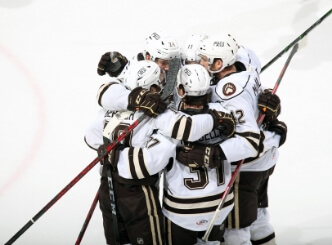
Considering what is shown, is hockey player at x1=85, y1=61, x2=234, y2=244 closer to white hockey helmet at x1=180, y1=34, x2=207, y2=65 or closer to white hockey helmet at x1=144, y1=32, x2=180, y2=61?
white hockey helmet at x1=144, y1=32, x2=180, y2=61

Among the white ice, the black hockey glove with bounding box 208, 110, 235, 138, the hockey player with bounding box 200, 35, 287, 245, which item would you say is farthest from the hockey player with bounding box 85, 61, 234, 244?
the white ice

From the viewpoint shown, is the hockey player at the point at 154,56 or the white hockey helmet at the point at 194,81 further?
the hockey player at the point at 154,56

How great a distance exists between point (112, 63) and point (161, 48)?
28cm

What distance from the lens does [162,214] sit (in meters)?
3.00

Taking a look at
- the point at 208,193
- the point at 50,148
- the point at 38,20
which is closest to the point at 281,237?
the point at 208,193

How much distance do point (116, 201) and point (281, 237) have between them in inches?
52.1

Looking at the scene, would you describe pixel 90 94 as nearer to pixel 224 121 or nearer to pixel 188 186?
pixel 188 186

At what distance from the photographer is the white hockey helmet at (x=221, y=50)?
3.10 metres

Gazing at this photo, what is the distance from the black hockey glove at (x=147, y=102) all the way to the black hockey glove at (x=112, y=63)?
2.16 feet

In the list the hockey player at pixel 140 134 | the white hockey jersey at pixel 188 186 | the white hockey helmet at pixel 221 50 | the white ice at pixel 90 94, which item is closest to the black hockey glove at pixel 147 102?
the hockey player at pixel 140 134

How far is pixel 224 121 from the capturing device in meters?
2.79

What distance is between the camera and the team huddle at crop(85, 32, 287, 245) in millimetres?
2770

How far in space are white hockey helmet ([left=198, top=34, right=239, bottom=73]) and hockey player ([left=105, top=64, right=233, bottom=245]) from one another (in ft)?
0.90

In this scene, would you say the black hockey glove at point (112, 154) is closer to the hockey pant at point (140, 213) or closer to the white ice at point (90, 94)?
the hockey pant at point (140, 213)
